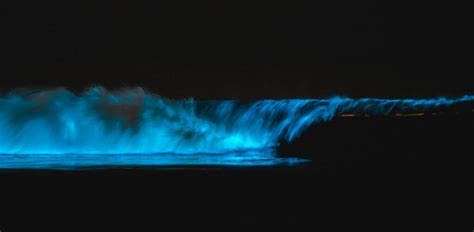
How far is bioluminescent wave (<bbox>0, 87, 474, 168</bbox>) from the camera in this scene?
841cm

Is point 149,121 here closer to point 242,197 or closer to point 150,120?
point 150,120

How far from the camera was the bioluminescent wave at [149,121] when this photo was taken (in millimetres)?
8414

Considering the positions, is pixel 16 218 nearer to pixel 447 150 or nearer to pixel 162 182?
pixel 162 182

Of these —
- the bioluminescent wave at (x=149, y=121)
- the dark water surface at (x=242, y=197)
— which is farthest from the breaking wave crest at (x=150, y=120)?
the dark water surface at (x=242, y=197)

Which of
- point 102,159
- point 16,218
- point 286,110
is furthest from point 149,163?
point 286,110

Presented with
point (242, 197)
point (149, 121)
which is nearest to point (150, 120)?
point (149, 121)

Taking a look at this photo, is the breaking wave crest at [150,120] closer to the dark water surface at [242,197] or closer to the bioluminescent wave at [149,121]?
the bioluminescent wave at [149,121]

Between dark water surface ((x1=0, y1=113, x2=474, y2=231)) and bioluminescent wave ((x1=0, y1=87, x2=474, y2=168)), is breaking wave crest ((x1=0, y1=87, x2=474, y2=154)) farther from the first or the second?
dark water surface ((x1=0, y1=113, x2=474, y2=231))

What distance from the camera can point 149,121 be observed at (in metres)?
8.81

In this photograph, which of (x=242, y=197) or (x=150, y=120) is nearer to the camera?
(x=242, y=197)

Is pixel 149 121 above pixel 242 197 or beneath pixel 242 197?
above

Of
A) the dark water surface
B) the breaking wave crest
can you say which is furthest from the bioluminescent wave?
the dark water surface

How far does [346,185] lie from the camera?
5371 mm

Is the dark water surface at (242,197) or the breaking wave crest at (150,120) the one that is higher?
the breaking wave crest at (150,120)
